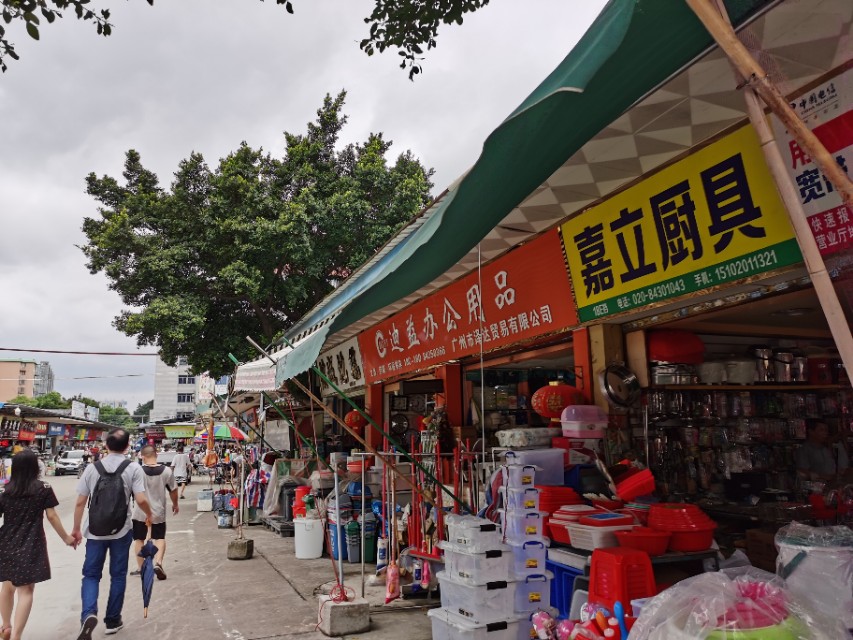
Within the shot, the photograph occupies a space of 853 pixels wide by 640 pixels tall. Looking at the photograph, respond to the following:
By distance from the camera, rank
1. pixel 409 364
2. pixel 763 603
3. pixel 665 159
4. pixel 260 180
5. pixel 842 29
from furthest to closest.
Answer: pixel 260 180 < pixel 409 364 < pixel 665 159 < pixel 842 29 < pixel 763 603

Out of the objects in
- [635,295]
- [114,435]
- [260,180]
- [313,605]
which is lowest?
[313,605]

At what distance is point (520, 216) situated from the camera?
549 cm

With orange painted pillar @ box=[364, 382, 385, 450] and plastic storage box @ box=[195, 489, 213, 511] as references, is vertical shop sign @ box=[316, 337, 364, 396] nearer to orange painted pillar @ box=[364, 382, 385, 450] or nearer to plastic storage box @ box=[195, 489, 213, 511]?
orange painted pillar @ box=[364, 382, 385, 450]

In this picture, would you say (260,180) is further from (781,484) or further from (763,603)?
(763,603)

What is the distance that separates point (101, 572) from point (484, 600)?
3.83 metres

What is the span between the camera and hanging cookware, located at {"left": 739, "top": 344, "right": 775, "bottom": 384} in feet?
20.9

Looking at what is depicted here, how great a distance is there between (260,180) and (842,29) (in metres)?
17.6

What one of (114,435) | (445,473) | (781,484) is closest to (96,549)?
(114,435)

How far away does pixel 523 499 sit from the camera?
4.66m

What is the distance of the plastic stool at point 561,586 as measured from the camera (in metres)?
4.48

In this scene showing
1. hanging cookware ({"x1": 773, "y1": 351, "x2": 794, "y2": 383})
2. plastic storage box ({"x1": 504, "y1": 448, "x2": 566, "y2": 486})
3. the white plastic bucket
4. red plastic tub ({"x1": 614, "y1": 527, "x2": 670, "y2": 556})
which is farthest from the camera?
the white plastic bucket

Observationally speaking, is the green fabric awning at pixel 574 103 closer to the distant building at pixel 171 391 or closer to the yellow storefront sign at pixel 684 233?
the yellow storefront sign at pixel 684 233

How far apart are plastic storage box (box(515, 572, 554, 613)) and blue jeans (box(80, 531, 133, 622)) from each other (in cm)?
383

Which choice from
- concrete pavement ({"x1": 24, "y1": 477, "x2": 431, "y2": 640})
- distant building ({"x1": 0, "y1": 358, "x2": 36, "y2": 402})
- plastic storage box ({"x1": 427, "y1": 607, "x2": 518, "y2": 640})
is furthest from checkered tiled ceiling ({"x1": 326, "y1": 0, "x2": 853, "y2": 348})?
distant building ({"x1": 0, "y1": 358, "x2": 36, "y2": 402})
